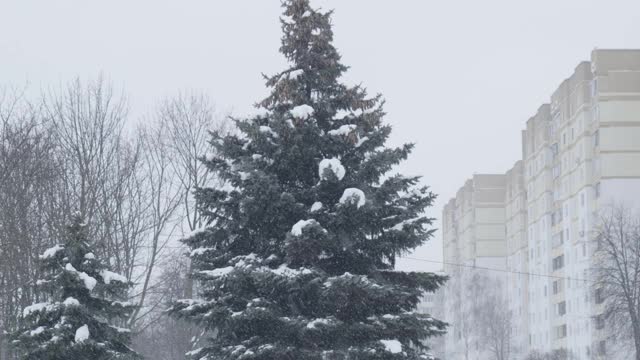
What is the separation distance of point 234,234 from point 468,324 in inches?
3963

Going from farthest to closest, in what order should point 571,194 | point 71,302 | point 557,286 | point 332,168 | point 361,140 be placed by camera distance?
point 557,286, point 571,194, point 71,302, point 361,140, point 332,168

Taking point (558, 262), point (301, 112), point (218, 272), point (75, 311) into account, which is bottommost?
point (75, 311)

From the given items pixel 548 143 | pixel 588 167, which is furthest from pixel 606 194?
pixel 548 143

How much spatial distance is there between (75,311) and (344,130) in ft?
18.0

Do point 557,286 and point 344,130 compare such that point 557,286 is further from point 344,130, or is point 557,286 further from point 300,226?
point 300,226

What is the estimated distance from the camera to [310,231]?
18.5 metres

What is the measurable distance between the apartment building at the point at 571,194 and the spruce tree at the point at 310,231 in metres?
49.0

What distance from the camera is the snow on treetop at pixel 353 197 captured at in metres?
18.6

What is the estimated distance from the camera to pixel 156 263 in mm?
43844

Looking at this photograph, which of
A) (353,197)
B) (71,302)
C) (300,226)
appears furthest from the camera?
(71,302)

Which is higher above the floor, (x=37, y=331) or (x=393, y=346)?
(x=37, y=331)

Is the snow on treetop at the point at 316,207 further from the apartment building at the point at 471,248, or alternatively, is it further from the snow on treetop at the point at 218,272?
the apartment building at the point at 471,248

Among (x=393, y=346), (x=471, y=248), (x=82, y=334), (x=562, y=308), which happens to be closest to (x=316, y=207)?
(x=393, y=346)

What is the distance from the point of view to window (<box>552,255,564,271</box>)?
93338mm
